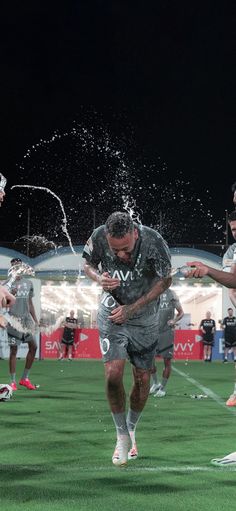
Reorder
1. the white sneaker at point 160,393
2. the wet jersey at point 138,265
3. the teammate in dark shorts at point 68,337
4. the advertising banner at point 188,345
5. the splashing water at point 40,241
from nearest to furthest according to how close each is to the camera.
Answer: the wet jersey at point 138,265, the white sneaker at point 160,393, the teammate in dark shorts at point 68,337, the advertising banner at point 188,345, the splashing water at point 40,241

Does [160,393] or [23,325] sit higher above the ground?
[23,325]

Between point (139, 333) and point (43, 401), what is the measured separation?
5470 mm

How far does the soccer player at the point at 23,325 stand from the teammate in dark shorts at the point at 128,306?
6.86 meters

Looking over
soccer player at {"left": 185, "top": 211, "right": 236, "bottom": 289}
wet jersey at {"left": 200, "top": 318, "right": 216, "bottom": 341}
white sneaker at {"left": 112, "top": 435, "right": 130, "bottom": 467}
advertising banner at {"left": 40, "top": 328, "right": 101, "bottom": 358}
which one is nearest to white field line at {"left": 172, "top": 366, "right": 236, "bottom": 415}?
white sneaker at {"left": 112, "top": 435, "right": 130, "bottom": 467}

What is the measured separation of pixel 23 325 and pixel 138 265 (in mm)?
7496

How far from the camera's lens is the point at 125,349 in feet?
19.9

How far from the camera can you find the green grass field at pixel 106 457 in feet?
15.0

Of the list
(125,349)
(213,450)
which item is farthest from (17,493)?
(213,450)

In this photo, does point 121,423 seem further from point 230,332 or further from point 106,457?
point 230,332

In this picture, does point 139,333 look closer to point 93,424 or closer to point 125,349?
point 125,349

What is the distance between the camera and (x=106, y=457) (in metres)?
6.16

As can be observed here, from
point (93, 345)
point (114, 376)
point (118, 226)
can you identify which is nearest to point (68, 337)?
point (93, 345)

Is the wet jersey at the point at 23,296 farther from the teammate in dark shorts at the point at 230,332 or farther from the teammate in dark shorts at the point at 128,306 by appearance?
the teammate in dark shorts at the point at 230,332

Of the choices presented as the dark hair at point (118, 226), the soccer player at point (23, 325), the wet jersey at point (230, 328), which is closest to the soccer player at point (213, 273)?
the dark hair at point (118, 226)
